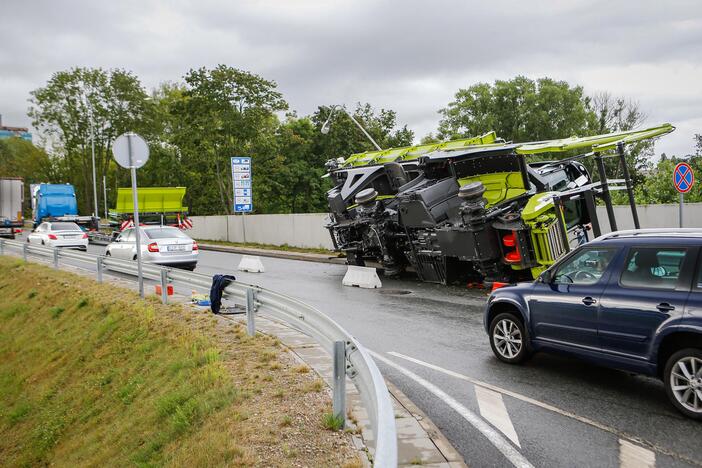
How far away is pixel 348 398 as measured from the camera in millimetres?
5734

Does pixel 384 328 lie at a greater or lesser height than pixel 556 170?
lesser

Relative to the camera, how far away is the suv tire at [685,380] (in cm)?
501

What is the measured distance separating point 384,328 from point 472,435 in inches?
178

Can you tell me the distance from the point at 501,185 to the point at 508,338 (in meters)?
6.65

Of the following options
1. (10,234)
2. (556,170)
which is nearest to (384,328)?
(556,170)

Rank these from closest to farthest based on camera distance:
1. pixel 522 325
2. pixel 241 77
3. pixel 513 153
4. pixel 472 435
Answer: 1. pixel 472 435
2. pixel 522 325
3. pixel 513 153
4. pixel 241 77

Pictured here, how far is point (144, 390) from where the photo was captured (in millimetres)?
8375

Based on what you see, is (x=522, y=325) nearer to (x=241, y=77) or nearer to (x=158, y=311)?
(x=158, y=311)

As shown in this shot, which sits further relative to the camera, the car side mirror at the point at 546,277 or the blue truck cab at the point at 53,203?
the blue truck cab at the point at 53,203

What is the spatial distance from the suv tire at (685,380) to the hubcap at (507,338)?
1.88 metres

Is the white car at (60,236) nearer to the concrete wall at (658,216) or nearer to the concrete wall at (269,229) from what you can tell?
the concrete wall at (269,229)

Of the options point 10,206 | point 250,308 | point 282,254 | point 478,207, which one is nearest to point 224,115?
point 282,254

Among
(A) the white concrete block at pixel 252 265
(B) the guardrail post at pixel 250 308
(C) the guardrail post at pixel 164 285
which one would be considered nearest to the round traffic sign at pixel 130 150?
(C) the guardrail post at pixel 164 285

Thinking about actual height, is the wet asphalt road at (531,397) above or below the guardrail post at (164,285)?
below
